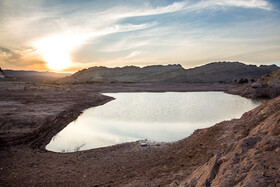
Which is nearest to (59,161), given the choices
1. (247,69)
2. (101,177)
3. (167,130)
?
(101,177)

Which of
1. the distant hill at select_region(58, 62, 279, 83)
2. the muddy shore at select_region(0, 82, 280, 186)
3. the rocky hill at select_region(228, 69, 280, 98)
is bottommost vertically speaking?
the muddy shore at select_region(0, 82, 280, 186)

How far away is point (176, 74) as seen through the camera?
10662cm

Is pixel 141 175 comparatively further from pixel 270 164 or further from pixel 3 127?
pixel 3 127

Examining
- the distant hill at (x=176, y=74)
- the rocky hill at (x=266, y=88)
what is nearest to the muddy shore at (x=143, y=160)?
the rocky hill at (x=266, y=88)

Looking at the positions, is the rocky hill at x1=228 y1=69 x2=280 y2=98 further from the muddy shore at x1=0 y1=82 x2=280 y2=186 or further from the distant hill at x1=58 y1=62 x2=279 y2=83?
the distant hill at x1=58 y1=62 x2=279 y2=83

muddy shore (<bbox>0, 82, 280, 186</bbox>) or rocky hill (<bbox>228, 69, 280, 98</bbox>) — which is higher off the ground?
rocky hill (<bbox>228, 69, 280, 98</bbox>)

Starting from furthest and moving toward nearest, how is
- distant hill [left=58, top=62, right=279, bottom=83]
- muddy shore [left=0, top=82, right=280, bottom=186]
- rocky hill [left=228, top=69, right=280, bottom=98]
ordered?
distant hill [left=58, top=62, right=279, bottom=83]
rocky hill [left=228, top=69, right=280, bottom=98]
muddy shore [left=0, top=82, right=280, bottom=186]

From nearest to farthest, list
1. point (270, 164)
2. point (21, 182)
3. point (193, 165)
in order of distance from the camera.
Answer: point (270, 164)
point (193, 165)
point (21, 182)

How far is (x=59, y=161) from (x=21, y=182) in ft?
6.84

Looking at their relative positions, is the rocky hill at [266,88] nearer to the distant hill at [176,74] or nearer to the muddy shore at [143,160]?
the muddy shore at [143,160]

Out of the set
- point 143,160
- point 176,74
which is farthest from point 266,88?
point 176,74

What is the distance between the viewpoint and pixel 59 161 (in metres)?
9.52

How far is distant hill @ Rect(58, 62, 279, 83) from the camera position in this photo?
106 m

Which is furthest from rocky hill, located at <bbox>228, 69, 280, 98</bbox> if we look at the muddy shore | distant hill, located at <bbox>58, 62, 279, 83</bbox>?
distant hill, located at <bbox>58, 62, 279, 83</bbox>
